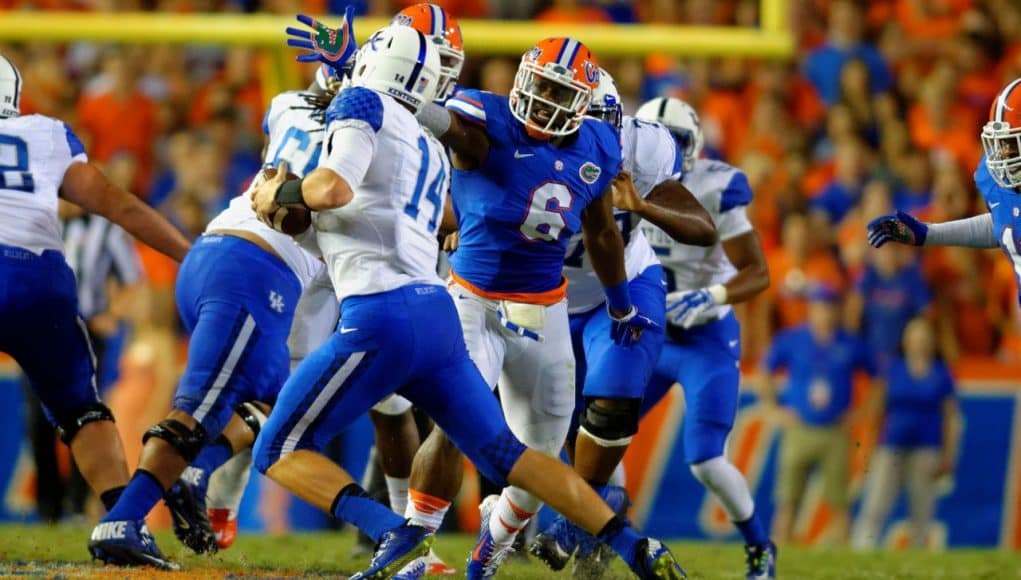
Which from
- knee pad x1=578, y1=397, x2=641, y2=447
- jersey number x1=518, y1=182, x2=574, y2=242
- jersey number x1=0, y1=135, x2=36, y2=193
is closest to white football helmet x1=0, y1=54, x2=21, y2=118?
jersey number x1=0, y1=135, x2=36, y2=193

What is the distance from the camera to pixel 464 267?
17.0ft

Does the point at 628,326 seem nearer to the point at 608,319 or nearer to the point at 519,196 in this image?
the point at 608,319

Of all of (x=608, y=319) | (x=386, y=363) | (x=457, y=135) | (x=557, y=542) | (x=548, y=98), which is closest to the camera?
(x=386, y=363)

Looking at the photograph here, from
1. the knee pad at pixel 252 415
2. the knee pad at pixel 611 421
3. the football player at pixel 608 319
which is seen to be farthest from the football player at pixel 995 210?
the knee pad at pixel 252 415

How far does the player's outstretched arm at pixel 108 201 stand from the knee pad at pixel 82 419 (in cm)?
67

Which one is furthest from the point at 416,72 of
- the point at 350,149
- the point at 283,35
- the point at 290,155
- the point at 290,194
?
the point at 283,35

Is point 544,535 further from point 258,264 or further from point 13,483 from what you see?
point 13,483

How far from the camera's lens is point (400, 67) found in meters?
4.57

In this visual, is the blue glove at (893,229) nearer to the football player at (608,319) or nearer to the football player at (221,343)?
the football player at (608,319)

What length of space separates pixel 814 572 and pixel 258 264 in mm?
2981

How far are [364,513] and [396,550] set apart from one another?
160 mm

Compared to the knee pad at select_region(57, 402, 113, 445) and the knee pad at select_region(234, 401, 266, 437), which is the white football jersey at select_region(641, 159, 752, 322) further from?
the knee pad at select_region(57, 402, 113, 445)

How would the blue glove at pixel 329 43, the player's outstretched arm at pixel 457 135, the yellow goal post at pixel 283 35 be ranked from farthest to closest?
the yellow goal post at pixel 283 35, the blue glove at pixel 329 43, the player's outstretched arm at pixel 457 135

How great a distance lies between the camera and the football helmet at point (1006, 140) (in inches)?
208
